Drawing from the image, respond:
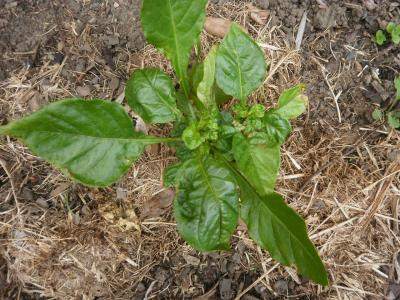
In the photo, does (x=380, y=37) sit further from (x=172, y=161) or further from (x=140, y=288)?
(x=140, y=288)

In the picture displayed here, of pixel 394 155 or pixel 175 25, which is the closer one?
pixel 175 25

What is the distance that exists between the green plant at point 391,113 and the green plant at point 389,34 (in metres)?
0.19

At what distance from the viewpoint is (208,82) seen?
66.4 inches

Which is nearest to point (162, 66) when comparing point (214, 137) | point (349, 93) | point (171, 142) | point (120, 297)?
point (171, 142)

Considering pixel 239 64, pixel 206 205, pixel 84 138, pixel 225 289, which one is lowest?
pixel 225 289

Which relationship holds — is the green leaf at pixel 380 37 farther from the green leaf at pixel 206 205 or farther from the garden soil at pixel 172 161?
the green leaf at pixel 206 205

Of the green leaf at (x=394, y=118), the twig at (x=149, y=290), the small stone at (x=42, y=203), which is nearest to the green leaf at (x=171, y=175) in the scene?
the twig at (x=149, y=290)

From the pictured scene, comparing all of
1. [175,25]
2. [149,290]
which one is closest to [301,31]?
[175,25]

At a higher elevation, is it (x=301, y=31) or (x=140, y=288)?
(x=301, y=31)

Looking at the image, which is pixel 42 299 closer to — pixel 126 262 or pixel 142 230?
pixel 126 262

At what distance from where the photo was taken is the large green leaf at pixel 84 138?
1.47 metres

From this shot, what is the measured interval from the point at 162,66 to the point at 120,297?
1.08 metres

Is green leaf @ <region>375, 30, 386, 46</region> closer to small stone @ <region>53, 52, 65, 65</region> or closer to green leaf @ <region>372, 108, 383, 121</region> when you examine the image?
green leaf @ <region>372, 108, 383, 121</region>

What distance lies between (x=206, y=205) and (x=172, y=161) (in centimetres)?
47
